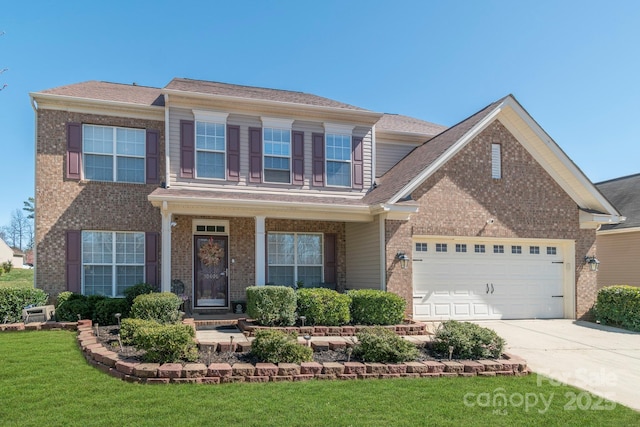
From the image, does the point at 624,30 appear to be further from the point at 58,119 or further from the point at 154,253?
the point at 58,119

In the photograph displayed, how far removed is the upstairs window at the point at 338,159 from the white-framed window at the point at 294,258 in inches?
73.1

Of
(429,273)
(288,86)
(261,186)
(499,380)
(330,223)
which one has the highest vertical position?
(288,86)

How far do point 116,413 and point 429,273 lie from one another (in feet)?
30.9

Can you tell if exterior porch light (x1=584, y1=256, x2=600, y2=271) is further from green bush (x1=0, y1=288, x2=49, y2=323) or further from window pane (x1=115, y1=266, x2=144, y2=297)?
green bush (x1=0, y1=288, x2=49, y2=323)

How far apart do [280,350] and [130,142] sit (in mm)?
9127

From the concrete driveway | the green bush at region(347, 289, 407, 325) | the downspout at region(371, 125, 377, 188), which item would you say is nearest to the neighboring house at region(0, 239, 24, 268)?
the downspout at region(371, 125, 377, 188)

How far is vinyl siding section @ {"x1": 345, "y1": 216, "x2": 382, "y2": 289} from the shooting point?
41.7ft

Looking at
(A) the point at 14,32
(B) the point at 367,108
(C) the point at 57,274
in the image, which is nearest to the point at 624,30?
(B) the point at 367,108

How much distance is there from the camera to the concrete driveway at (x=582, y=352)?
7.04 metres

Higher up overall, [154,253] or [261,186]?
[261,186]

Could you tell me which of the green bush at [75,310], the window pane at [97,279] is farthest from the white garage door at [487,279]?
the window pane at [97,279]

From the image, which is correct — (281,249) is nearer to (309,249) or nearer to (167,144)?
(309,249)

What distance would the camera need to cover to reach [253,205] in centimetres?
1206

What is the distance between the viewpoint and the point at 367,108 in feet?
50.1
